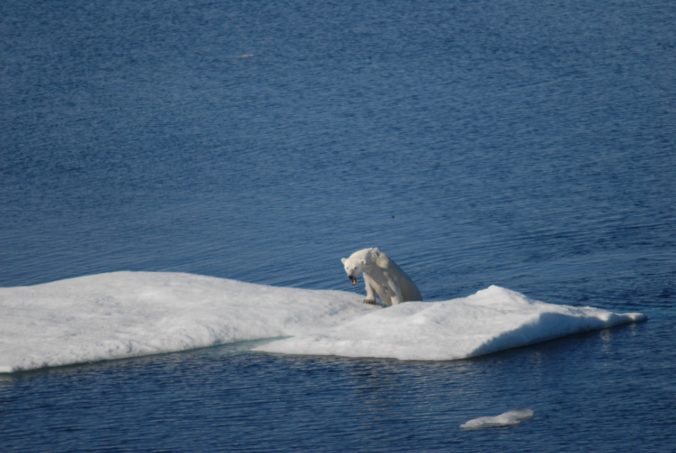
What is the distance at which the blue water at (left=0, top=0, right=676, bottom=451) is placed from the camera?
12266 millimetres

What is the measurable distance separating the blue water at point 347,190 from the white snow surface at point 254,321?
27cm

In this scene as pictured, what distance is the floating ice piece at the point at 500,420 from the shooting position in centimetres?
1151

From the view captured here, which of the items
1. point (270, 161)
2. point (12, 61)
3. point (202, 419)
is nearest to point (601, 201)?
point (270, 161)

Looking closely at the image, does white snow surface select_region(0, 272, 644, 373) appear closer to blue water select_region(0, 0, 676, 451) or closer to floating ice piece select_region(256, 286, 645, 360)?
floating ice piece select_region(256, 286, 645, 360)

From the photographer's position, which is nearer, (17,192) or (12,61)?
(17,192)

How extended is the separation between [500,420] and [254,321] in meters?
3.93

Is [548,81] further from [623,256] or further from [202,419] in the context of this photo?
[202,419]

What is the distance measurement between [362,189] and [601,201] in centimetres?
466

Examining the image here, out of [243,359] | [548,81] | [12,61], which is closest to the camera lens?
[243,359]

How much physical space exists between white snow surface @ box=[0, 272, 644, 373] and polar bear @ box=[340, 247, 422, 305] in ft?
1.02

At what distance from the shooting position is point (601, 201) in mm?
21188

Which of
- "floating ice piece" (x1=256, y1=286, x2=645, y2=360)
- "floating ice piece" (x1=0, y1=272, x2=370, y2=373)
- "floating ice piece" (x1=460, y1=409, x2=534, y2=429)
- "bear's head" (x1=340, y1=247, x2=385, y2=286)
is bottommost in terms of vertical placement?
"floating ice piece" (x1=460, y1=409, x2=534, y2=429)

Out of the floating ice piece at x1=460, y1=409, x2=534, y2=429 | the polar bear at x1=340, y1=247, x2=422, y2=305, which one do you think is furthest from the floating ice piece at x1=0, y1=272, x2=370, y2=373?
the floating ice piece at x1=460, y1=409, x2=534, y2=429

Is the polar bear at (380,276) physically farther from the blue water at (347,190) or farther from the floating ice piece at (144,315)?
the blue water at (347,190)
